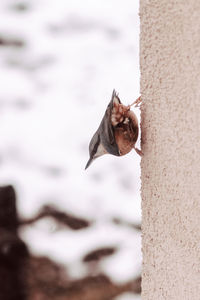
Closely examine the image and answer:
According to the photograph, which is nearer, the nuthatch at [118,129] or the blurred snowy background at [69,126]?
the nuthatch at [118,129]

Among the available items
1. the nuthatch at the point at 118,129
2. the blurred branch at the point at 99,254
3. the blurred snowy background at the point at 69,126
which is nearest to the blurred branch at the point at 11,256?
the blurred snowy background at the point at 69,126

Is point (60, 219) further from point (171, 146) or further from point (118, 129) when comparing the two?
point (171, 146)

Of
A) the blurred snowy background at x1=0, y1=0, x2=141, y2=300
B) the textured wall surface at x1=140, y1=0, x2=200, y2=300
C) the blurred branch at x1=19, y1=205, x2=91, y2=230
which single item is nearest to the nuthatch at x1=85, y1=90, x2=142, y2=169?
the textured wall surface at x1=140, y1=0, x2=200, y2=300

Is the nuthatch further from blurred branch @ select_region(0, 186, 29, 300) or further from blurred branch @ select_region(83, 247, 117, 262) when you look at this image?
blurred branch @ select_region(83, 247, 117, 262)

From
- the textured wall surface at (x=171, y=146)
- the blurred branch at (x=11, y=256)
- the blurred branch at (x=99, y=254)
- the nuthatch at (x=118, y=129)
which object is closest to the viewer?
the textured wall surface at (x=171, y=146)

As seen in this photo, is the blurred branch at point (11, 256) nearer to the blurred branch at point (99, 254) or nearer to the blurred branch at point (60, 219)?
the blurred branch at point (60, 219)

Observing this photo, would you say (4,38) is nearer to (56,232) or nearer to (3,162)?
(3,162)

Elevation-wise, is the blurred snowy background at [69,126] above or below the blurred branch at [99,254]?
above
